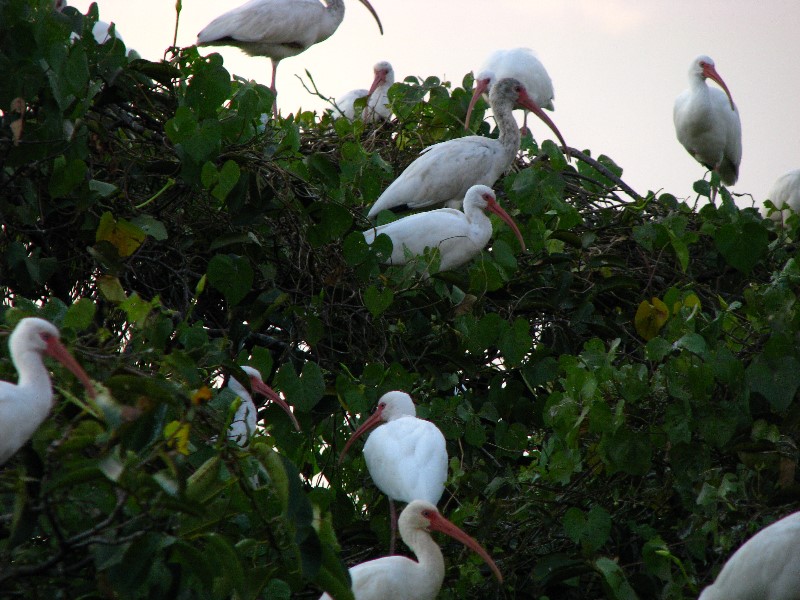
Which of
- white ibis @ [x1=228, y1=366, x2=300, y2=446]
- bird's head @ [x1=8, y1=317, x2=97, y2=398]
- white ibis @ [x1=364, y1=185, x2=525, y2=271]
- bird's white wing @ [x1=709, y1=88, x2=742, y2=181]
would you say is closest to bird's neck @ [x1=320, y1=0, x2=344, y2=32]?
bird's white wing @ [x1=709, y1=88, x2=742, y2=181]

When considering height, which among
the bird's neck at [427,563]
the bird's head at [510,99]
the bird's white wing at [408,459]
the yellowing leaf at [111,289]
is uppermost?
the bird's head at [510,99]

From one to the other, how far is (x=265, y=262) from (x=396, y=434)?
1013 mm

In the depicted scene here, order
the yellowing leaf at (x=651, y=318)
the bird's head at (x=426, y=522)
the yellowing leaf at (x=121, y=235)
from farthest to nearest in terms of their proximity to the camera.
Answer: the yellowing leaf at (x=651, y=318) < the yellowing leaf at (x=121, y=235) < the bird's head at (x=426, y=522)

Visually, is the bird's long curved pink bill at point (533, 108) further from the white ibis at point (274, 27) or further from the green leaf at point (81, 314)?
the green leaf at point (81, 314)

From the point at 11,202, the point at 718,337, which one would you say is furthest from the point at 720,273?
the point at 11,202

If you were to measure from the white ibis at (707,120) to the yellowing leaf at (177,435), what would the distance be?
26.8 ft

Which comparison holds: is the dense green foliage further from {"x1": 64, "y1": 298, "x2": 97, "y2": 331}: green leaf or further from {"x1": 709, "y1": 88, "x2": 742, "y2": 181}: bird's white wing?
{"x1": 709, "y1": 88, "x2": 742, "y2": 181}: bird's white wing

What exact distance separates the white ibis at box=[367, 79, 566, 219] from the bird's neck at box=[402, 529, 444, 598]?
100 inches

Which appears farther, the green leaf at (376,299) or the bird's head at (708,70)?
the bird's head at (708,70)

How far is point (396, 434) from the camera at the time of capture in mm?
4531

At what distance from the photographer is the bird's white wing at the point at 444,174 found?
21.5 feet

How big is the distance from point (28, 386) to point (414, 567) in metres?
1.53

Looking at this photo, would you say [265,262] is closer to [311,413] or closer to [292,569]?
[311,413]

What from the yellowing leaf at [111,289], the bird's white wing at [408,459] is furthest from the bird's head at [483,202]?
the yellowing leaf at [111,289]
